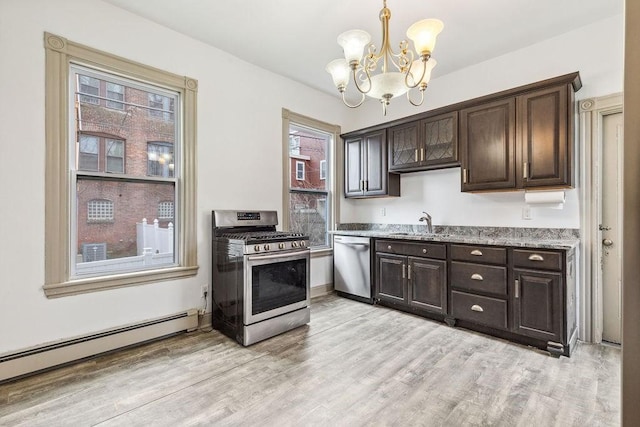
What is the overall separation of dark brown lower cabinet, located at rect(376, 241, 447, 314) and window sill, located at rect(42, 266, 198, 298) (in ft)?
7.12

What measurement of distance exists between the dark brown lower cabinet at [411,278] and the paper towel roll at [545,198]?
92 centimetres

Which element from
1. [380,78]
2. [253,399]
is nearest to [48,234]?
[253,399]

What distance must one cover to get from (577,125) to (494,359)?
226 cm

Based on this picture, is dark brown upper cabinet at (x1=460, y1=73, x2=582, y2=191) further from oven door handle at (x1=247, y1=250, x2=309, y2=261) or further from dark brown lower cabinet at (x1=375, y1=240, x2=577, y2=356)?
oven door handle at (x1=247, y1=250, x2=309, y2=261)

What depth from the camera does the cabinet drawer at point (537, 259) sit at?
256cm

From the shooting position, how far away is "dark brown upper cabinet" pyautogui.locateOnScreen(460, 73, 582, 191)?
274 centimetres

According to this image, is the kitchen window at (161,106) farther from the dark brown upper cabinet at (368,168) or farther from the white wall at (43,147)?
the dark brown upper cabinet at (368,168)

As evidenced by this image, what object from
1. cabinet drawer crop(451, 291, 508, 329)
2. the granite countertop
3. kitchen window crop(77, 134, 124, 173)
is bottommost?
cabinet drawer crop(451, 291, 508, 329)

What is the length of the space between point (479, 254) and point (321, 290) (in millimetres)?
2209

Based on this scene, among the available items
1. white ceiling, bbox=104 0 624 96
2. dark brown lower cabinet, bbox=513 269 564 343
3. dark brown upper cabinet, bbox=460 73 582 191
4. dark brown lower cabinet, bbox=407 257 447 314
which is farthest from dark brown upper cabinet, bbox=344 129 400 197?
dark brown lower cabinet, bbox=513 269 564 343

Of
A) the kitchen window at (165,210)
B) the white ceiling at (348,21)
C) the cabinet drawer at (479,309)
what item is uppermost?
the white ceiling at (348,21)

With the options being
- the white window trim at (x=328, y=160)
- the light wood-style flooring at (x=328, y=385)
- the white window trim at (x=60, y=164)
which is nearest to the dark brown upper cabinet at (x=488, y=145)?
the light wood-style flooring at (x=328, y=385)

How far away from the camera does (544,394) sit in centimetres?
203

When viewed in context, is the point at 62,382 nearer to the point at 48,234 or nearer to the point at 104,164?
the point at 48,234
